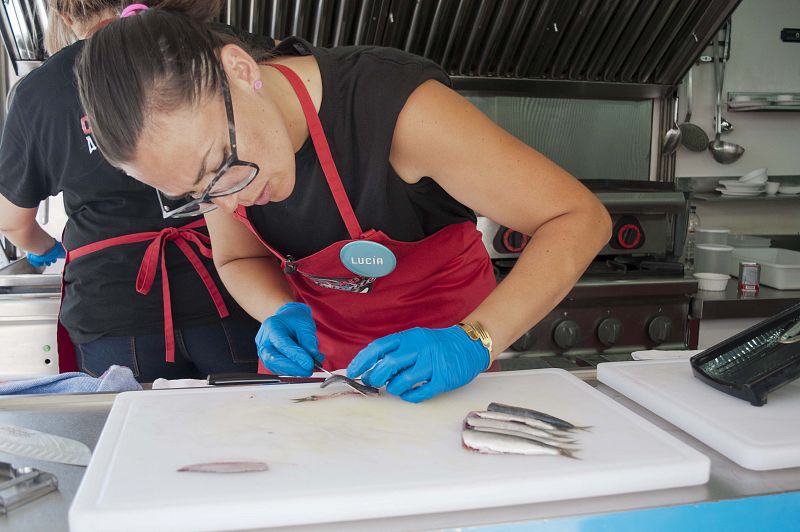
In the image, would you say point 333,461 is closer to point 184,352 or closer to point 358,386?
point 358,386

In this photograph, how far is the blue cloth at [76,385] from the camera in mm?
1182

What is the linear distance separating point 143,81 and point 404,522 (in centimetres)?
63

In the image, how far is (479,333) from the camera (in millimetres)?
1072

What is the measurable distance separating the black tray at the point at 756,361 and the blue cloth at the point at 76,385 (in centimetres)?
93

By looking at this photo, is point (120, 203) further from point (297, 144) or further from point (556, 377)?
point (556, 377)

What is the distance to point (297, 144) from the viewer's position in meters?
1.23

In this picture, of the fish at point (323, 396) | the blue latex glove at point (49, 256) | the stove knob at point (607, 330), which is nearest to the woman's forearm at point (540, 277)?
the fish at point (323, 396)

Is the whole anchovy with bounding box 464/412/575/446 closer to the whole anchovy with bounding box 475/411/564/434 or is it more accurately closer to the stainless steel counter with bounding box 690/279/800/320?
the whole anchovy with bounding box 475/411/564/434

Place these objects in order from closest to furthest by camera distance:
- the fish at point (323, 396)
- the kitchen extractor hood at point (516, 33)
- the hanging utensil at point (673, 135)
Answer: the fish at point (323, 396), the kitchen extractor hood at point (516, 33), the hanging utensil at point (673, 135)

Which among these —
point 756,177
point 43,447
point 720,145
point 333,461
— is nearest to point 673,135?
point 720,145

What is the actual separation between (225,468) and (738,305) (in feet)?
7.07

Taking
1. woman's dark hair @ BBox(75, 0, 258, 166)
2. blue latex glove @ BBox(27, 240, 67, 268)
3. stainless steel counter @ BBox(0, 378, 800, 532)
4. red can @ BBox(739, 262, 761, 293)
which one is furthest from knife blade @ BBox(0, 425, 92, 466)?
red can @ BBox(739, 262, 761, 293)

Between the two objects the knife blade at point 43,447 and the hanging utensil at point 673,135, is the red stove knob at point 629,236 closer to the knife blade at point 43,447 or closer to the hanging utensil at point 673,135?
the hanging utensil at point 673,135

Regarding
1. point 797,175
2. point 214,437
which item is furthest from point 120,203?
point 797,175
